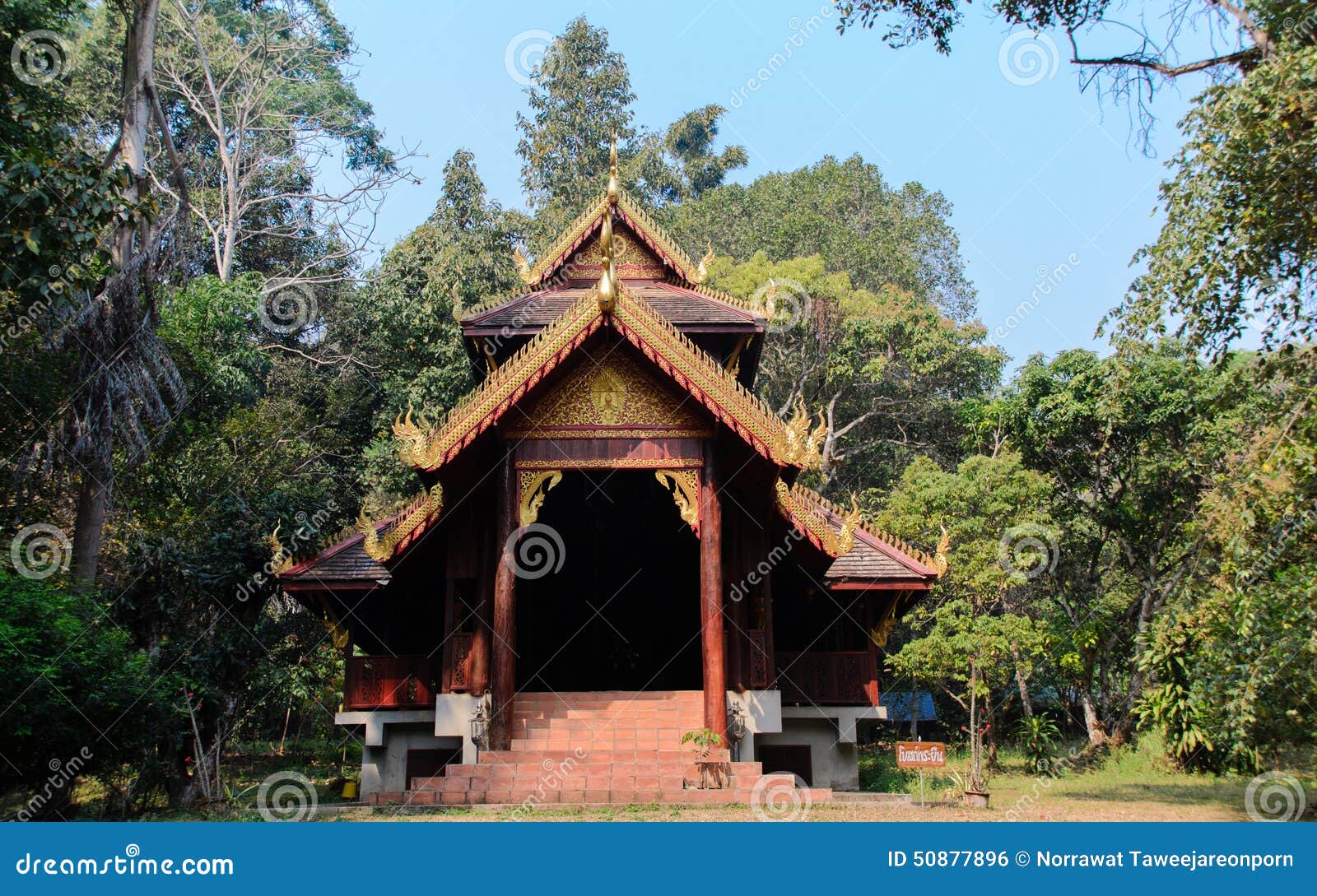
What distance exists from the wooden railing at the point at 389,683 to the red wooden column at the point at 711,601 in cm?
480

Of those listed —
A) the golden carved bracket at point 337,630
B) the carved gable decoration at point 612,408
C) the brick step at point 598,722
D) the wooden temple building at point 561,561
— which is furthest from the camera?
the golden carved bracket at point 337,630

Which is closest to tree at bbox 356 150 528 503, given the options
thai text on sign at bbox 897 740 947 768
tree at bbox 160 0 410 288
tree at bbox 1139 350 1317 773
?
tree at bbox 160 0 410 288

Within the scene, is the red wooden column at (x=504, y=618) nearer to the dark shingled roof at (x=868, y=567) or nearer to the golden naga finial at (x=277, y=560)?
the golden naga finial at (x=277, y=560)

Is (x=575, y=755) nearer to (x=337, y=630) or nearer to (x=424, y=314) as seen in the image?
(x=337, y=630)

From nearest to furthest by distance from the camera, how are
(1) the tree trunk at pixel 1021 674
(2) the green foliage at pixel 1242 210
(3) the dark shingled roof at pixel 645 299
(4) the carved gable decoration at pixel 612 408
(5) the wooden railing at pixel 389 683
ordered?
(2) the green foliage at pixel 1242 210 → (4) the carved gable decoration at pixel 612 408 → (5) the wooden railing at pixel 389 683 → (3) the dark shingled roof at pixel 645 299 → (1) the tree trunk at pixel 1021 674

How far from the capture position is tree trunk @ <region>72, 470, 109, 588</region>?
48.1ft

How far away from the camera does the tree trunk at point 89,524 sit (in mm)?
14656

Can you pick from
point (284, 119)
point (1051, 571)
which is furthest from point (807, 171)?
point (1051, 571)

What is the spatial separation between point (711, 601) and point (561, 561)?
6212mm

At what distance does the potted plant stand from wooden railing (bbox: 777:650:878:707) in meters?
3.50

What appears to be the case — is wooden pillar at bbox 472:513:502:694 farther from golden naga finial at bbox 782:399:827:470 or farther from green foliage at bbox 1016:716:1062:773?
green foliage at bbox 1016:716:1062:773

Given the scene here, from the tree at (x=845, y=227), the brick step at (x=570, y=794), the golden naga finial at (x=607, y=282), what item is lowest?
the brick step at (x=570, y=794)

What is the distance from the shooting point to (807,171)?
50.6 m

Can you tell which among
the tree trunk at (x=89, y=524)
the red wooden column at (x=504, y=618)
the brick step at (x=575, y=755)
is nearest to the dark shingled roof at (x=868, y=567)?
the brick step at (x=575, y=755)
